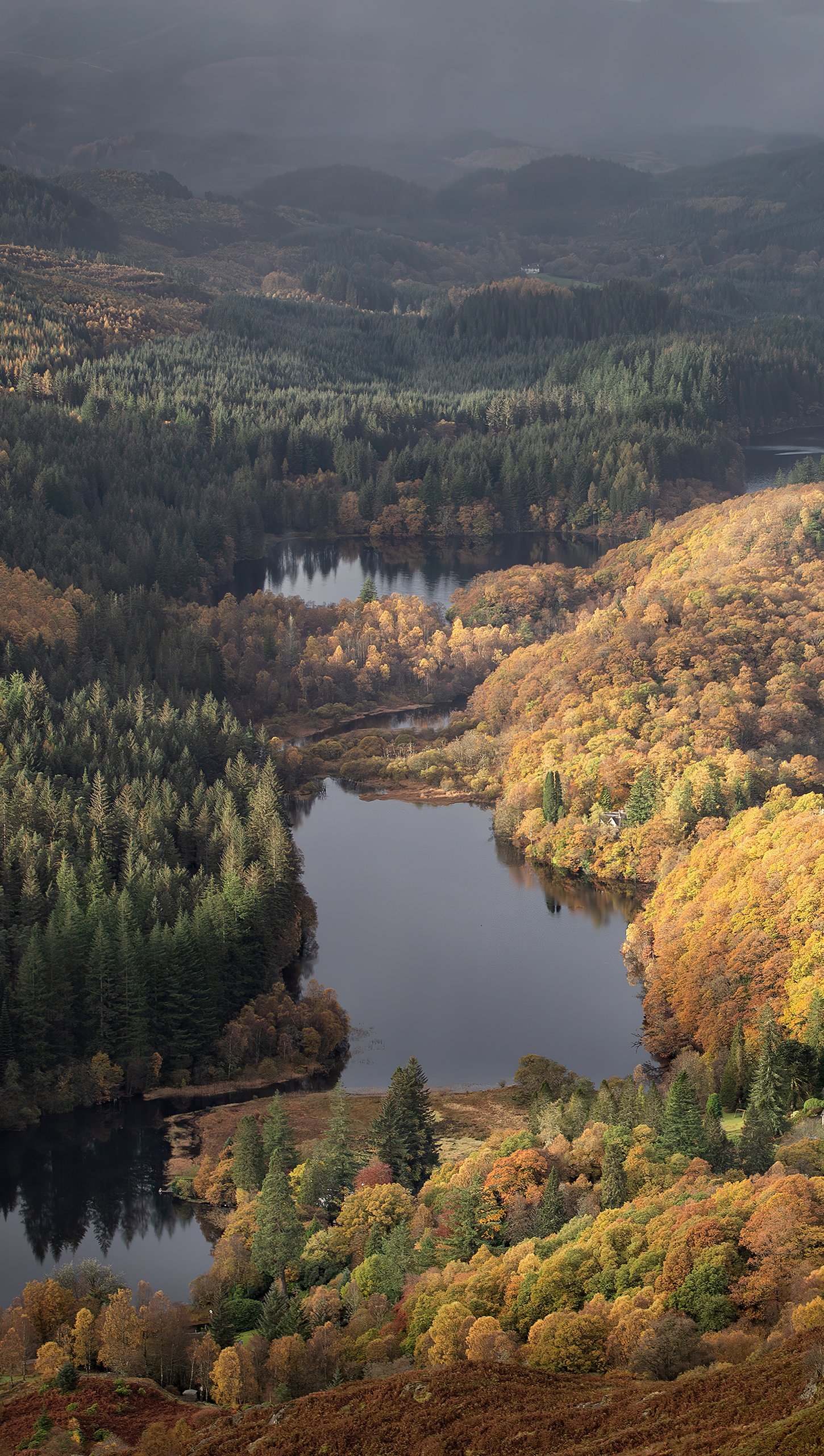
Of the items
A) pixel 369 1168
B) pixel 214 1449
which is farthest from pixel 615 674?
pixel 214 1449

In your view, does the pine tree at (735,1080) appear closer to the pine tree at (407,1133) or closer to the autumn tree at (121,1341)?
the pine tree at (407,1133)

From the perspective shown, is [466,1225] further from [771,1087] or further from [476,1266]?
[771,1087]

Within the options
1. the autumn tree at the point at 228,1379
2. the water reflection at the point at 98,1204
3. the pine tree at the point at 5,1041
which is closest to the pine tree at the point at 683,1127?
the autumn tree at the point at 228,1379

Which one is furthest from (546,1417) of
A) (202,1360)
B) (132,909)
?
(132,909)

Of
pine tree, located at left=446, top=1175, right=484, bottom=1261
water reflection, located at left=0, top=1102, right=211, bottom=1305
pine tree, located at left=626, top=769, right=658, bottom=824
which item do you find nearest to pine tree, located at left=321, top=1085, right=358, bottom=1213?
water reflection, located at left=0, top=1102, right=211, bottom=1305

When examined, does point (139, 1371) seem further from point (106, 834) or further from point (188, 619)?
point (188, 619)

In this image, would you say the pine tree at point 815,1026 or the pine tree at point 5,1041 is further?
the pine tree at point 5,1041
